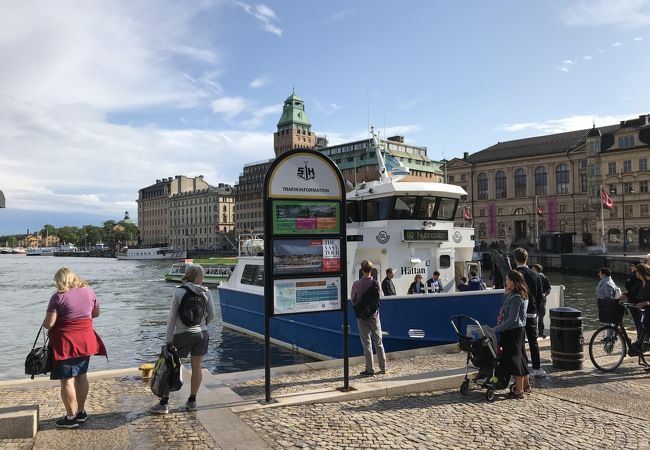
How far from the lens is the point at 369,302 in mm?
9398

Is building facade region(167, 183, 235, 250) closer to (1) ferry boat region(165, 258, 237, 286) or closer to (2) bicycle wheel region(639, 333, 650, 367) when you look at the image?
(1) ferry boat region(165, 258, 237, 286)

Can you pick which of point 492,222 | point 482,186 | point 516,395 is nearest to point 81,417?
point 516,395

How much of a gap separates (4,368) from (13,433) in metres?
13.5

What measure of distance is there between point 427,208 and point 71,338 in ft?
36.5

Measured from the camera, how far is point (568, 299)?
122 ft

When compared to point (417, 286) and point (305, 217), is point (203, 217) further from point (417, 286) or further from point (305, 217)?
point (305, 217)

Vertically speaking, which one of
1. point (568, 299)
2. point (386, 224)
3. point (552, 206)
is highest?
point (552, 206)

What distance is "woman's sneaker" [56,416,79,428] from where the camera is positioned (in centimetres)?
639

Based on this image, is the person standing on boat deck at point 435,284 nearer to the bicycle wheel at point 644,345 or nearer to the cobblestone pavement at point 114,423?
the bicycle wheel at point 644,345

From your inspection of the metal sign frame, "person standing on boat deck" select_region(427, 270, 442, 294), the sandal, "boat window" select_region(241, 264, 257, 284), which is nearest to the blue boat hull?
"person standing on boat deck" select_region(427, 270, 442, 294)

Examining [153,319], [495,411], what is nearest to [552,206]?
[153,319]

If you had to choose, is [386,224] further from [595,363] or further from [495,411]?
[495,411]

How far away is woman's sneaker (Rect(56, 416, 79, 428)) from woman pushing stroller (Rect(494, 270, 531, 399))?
19.0 ft

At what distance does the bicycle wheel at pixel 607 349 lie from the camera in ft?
31.4
